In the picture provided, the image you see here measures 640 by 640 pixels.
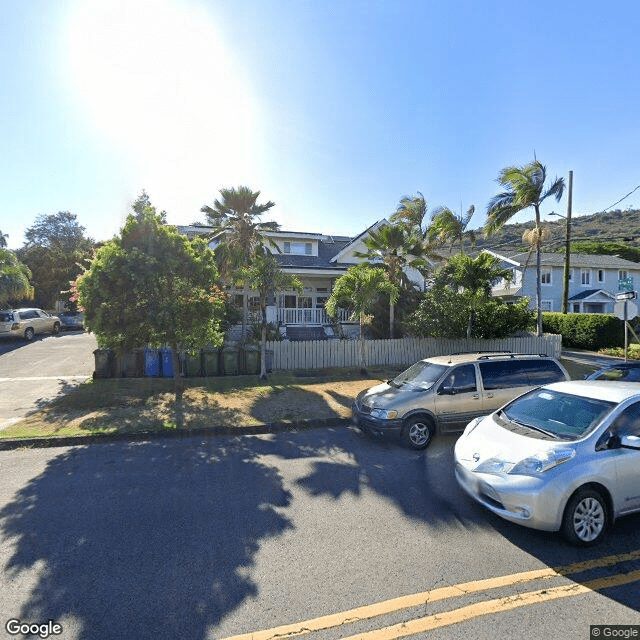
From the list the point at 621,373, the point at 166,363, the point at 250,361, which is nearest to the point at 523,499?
the point at 621,373

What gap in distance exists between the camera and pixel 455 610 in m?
2.92

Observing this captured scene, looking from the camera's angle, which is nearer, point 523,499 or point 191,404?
point 523,499

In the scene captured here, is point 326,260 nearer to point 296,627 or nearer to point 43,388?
point 43,388

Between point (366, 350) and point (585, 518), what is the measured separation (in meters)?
11.7

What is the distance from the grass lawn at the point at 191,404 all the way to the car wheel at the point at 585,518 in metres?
5.18

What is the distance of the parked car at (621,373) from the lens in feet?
28.9

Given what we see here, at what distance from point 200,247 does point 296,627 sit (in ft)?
30.5

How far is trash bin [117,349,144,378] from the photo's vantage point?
1285 cm

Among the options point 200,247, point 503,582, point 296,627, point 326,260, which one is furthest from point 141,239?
point 326,260

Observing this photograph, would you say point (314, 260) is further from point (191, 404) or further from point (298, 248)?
point (191, 404)

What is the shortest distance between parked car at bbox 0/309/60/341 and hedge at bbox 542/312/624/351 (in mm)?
30313

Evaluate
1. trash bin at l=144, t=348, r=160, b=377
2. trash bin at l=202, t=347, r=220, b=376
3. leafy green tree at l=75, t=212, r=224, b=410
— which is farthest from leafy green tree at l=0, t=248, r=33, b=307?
leafy green tree at l=75, t=212, r=224, b=410

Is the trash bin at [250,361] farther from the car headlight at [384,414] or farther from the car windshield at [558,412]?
the car windshield at [558,412]

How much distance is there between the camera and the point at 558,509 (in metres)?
3.68
